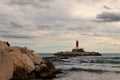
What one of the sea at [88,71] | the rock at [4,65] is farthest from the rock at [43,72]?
the rock at [4,65]

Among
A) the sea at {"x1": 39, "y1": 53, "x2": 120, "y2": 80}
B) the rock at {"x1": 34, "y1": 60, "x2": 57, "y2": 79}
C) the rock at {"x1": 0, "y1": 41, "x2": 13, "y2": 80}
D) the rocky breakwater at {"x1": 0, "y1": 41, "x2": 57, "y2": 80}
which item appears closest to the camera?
the rock at {"x1": 0, "y1": 41, "x2": 13, "y2": 80}

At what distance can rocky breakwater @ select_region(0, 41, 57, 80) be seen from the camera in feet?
58.3

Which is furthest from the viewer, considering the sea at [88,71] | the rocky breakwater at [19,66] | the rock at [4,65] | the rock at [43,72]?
the sea at [88,71]

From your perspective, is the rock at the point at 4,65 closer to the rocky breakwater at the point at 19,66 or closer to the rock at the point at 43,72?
the rocky breakwater at the point at 19,66

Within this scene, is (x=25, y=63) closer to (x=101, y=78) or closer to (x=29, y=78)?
(x=29, y=78)

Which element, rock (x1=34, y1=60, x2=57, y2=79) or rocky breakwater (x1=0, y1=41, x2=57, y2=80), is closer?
rocky breakwater (x1=0, y1=41, x2=57, y2=80)

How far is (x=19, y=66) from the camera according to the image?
26.1 meters

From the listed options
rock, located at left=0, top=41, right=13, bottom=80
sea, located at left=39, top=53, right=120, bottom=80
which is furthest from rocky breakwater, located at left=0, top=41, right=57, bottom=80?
sea, located at left=39, top=53, right=120, bottom=80

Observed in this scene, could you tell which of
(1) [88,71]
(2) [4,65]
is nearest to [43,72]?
(1) [88,71]

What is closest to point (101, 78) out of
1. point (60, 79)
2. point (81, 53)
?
point (60, 79)

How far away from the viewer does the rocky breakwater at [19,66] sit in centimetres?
1777

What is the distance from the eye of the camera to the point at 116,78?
31406 mm

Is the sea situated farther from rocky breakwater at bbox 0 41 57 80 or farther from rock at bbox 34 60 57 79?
rocky breakwater at bbox 0 41 57 80

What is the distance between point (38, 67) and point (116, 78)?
7.89 meters
